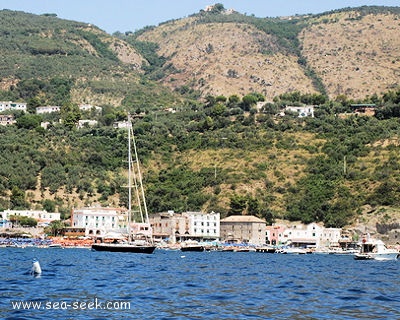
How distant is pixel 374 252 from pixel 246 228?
4116 centimetres

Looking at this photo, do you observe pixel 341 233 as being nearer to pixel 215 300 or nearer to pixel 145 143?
pixel 145 143

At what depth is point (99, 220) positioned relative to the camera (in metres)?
150

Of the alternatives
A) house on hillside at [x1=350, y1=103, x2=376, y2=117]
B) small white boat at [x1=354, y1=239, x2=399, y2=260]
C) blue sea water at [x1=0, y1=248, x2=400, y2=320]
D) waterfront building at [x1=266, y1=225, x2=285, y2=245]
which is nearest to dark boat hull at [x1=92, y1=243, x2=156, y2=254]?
small white boat at [x1=354, y1=239, x2=399, y2=260]

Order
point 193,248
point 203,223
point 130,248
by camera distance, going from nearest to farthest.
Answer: point 130,248 → point 193,248 → point 203,223

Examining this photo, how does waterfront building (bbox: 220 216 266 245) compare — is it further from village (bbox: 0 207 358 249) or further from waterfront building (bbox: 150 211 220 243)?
waterfront building (bbox: 150 211 220 243)

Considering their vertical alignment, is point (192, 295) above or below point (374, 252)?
below

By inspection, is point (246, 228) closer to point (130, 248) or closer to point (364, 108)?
point (130, 248)

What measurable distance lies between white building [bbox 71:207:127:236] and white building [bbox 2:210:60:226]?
4769 millimetres

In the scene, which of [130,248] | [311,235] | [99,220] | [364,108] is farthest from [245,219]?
[364,108]

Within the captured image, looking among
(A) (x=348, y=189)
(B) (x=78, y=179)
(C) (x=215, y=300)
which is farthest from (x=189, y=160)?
(C) (x=215, y=300)

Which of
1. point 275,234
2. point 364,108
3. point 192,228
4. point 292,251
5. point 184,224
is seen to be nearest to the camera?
point 292,251

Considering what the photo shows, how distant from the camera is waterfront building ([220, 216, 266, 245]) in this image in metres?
151

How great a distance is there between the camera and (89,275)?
5716 cm

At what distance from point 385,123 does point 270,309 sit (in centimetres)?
14077
